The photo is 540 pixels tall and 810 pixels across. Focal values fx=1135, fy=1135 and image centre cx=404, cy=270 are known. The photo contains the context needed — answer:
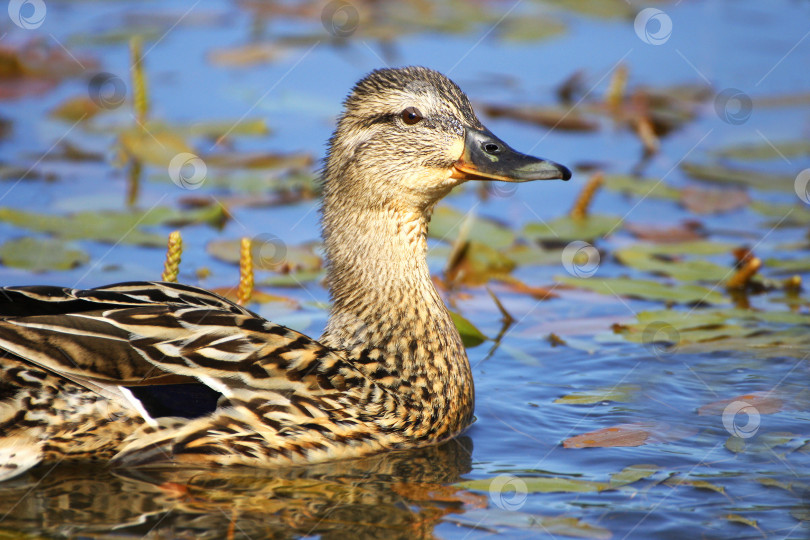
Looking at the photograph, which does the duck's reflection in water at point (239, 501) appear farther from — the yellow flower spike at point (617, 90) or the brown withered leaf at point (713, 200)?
the yellow flower spike at point (617, 90)

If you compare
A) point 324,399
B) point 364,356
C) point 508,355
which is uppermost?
point 508,355

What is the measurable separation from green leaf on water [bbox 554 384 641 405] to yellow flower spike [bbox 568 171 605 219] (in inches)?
91.1

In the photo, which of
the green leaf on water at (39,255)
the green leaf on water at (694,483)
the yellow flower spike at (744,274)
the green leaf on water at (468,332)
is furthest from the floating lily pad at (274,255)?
the green leaf on water at (694,483)

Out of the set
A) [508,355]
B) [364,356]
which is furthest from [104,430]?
[508,355]

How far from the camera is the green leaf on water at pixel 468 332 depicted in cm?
733

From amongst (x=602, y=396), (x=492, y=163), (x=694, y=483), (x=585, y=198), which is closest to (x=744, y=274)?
(x=585, y=198)

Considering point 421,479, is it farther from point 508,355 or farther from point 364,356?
point 508,355

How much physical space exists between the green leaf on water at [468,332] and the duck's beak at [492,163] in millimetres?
1276

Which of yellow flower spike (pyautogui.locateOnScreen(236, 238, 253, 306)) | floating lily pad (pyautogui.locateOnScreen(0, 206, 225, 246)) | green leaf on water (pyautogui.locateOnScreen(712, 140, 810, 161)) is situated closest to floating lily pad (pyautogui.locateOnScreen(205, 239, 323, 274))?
floating lily pad (pyautogui.locateOnScreen(0, 206, 225, 246))

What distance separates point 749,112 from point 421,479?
7.69m

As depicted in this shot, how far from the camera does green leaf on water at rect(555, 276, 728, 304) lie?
7859 mm

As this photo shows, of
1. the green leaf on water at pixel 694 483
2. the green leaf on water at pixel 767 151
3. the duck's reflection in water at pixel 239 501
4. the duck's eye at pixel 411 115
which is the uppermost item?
the green leaf on water at pixel 767 151

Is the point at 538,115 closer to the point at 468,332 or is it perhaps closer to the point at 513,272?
the point at 513,272

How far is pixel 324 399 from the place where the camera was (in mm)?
5691
